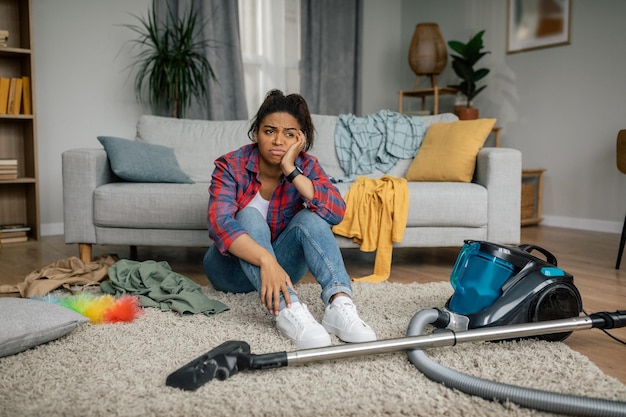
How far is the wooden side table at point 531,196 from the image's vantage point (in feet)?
13.8

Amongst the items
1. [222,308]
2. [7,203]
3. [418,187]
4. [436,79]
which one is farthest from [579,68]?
[7,203]

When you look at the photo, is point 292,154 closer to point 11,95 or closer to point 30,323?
point 30,323

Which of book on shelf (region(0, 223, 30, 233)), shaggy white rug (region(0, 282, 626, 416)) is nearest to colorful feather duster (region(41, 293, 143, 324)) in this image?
shaggy white rug (region(0, 282, 626, 416))

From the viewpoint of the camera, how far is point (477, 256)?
150cm

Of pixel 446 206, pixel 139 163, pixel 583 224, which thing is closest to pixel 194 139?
pixel 139 163

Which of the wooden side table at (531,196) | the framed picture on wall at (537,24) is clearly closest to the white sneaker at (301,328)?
the wooden side table at (531,196)

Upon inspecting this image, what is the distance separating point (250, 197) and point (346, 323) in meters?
0.52

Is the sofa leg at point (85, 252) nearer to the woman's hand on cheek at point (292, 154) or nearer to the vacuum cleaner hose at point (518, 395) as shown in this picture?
the woman's hand on cheek at point (292, 154)

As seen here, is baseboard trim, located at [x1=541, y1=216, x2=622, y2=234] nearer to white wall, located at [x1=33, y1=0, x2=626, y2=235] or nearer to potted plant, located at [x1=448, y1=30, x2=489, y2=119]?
white wall, located at [x1=33, y1=0, x2=626, y2=235]

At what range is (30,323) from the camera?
1392 millimetres

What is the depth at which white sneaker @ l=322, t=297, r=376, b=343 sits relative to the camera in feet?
4.61

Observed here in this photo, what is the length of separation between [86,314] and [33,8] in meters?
2.90

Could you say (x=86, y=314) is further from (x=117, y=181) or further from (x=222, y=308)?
(x=117, y=181)

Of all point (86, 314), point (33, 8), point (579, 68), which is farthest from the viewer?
point (579, 68)
